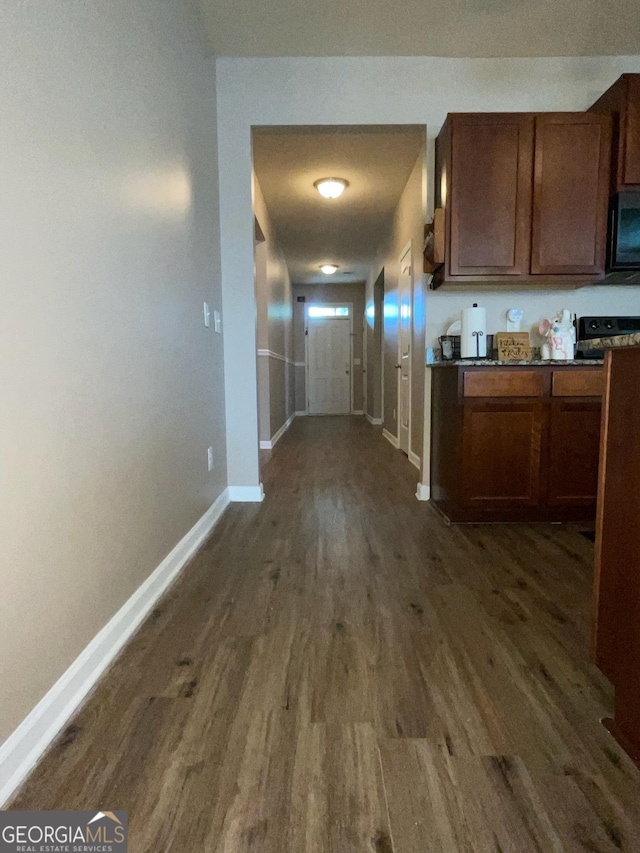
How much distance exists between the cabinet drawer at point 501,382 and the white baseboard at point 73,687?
1.62 meters

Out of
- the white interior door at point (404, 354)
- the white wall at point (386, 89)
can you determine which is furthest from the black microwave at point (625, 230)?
the white interior door at point (404, 354)

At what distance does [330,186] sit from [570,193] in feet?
6.79

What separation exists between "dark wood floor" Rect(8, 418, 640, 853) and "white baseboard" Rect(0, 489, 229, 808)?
1.3 inches

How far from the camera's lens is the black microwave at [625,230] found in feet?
7.61

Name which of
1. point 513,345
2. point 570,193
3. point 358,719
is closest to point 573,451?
point 513,345

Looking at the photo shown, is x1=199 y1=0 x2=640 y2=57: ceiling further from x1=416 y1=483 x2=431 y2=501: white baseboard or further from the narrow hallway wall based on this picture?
x1=416 y1=483 x2=431 y2=501: white baseboard

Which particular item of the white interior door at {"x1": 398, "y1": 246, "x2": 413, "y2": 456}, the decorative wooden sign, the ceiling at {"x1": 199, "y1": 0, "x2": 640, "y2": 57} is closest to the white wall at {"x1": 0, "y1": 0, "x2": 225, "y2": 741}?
the ceiling at {"x1": 199, "y1": 0, "x2": 640, "y2": 57}

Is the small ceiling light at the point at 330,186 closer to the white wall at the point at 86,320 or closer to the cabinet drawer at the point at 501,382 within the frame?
the white wall at the point at 86,320

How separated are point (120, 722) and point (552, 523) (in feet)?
7.21

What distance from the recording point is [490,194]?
7.66 feet

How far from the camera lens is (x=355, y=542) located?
212cm

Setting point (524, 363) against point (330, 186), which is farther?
point (330, 186)

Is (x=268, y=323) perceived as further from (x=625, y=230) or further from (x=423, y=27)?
(x=625, y=230)

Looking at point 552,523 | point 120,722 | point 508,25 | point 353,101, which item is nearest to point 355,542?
point 552,523
